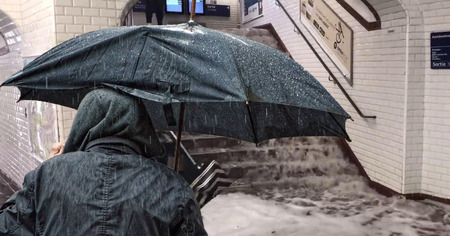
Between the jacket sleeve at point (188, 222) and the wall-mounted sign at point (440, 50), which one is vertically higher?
the wall-mounted sign at point (440, 50)

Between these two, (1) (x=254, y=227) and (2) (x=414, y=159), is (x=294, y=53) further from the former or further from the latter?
(1) (x=254, y=227)

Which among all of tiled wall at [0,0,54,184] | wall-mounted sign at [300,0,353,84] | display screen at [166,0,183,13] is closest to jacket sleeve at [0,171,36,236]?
tiled wall at [0,0,54,184]

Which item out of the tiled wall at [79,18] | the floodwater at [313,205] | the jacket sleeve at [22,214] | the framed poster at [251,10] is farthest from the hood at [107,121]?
the framed poster at [251,10]

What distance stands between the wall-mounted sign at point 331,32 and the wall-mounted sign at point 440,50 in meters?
1.44

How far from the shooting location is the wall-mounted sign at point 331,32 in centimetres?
676

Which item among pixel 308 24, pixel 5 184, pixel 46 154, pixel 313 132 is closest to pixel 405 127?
pixel 308 24

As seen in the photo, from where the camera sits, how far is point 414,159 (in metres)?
5.71

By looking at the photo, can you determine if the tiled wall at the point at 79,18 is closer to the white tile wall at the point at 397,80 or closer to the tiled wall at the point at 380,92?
the white tile wall at the point at 397,80

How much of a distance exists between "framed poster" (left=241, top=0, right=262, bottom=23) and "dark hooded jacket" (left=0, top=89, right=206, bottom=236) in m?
10.4

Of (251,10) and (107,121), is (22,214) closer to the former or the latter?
(107,121)

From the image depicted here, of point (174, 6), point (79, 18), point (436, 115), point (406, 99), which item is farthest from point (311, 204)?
point (174, 6)

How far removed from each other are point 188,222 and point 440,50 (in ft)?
16.7

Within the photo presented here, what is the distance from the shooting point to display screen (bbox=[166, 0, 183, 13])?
1327 centimetres

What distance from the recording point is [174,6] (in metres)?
13.3
